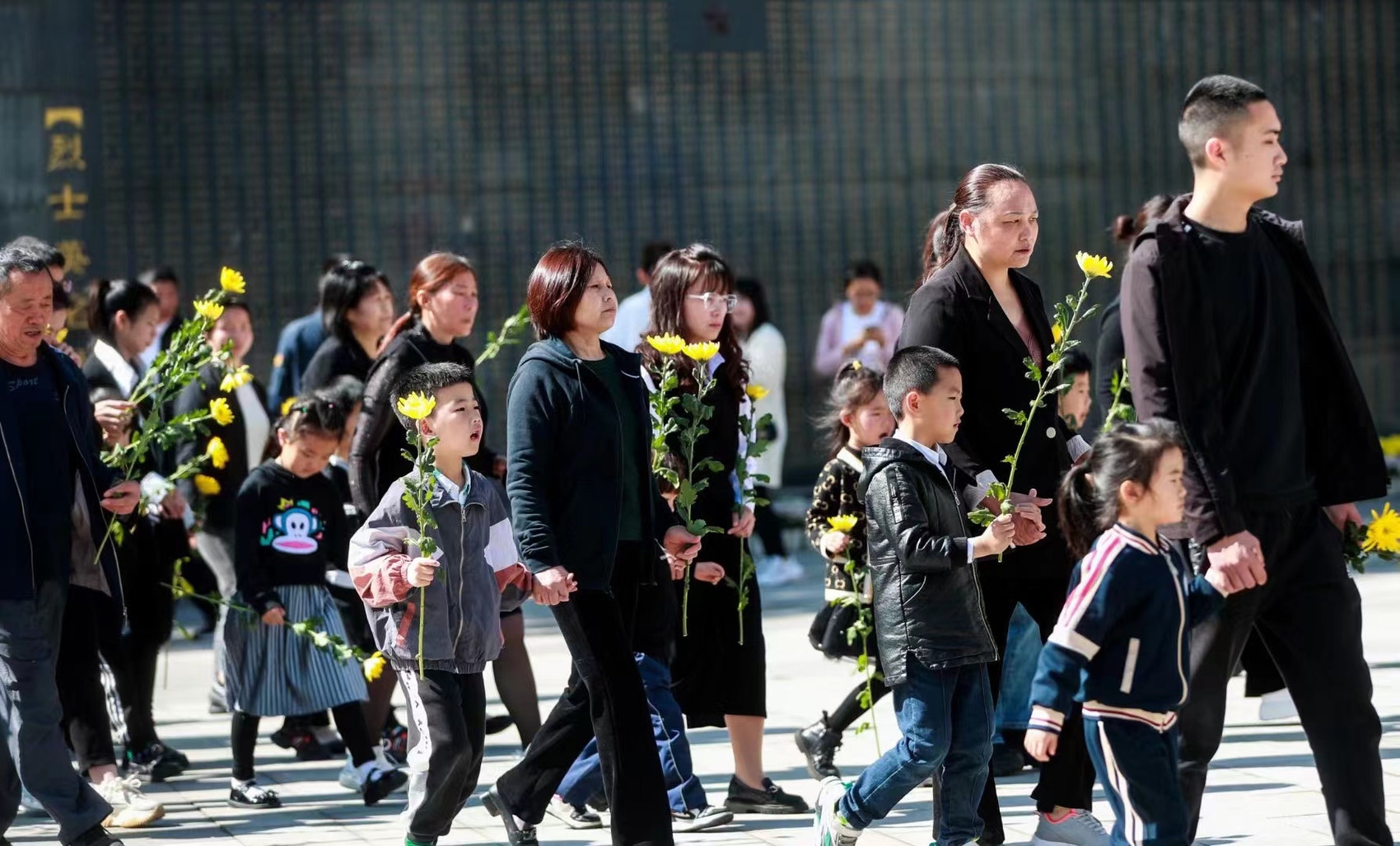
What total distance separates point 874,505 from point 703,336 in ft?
4.13

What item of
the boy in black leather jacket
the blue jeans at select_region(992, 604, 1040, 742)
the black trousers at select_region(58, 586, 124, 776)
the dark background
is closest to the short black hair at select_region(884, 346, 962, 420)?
the boy in black leather jacket

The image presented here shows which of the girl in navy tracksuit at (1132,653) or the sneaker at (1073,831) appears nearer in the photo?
Answer: the girl in navy tracksuit at (1132,653)

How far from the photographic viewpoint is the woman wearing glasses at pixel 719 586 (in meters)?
6.13

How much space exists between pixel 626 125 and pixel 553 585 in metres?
8.22

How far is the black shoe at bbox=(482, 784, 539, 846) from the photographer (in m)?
5.61

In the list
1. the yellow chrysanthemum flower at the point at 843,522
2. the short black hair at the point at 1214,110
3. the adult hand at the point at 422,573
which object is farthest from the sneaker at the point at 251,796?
the short black hair at the point at 1214,110

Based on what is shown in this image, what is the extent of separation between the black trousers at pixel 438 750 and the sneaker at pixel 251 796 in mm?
Result: 1435

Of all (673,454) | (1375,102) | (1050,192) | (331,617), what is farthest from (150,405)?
(1375,102)

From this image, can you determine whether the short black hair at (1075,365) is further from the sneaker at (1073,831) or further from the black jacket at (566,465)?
the black jacket at (566,465)

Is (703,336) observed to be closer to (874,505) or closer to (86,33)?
(874,505)

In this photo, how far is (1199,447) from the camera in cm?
452

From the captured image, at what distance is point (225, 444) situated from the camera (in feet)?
26.5

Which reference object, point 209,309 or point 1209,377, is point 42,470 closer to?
point 209,309

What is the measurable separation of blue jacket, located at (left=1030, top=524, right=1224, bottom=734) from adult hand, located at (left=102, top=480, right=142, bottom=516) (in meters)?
2.82
